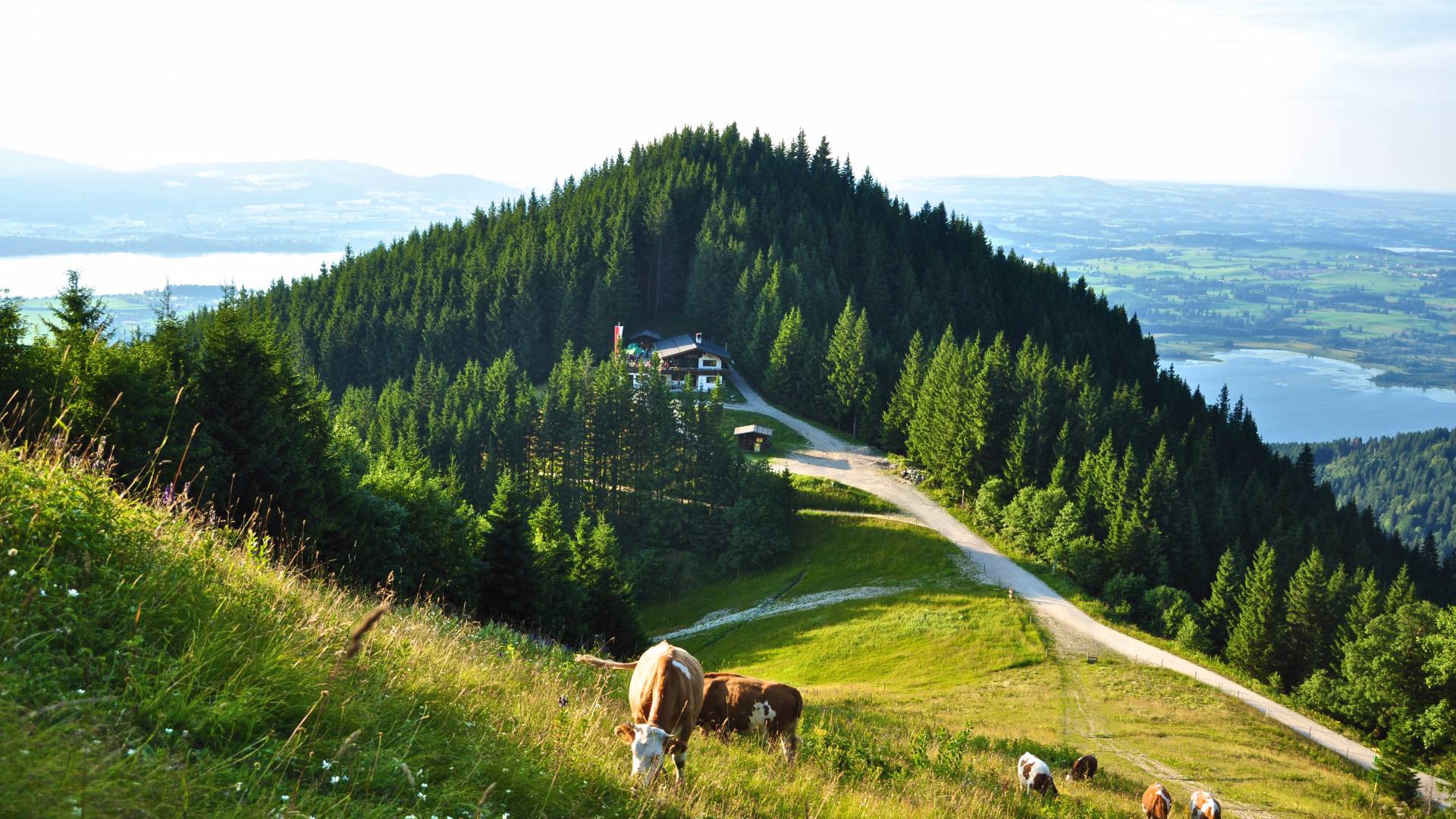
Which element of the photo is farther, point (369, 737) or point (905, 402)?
point (905, 402)

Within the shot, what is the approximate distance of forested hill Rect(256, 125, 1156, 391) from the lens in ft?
358

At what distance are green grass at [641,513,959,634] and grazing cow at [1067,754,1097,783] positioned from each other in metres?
33.1

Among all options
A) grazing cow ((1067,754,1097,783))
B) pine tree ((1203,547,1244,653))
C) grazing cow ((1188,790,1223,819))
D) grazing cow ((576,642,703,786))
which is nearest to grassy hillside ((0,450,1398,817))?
grazing cow ((576,642,703,786))

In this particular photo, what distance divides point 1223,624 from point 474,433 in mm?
53535

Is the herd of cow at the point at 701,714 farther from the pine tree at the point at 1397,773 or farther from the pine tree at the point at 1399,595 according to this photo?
the pine tree at the point at 1399,595

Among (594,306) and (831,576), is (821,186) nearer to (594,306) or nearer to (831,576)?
(594,306)

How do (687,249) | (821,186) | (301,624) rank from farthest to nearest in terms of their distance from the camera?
(821,186) < (687,249) < (301,624)

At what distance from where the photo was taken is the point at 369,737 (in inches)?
279

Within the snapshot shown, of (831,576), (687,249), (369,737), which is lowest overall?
(831,576)

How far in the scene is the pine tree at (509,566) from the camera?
38.0 meters

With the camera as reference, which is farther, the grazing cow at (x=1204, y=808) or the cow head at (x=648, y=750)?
the grazing cow at (x=1204, y=808)

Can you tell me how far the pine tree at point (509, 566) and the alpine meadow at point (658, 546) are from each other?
0.16 meters

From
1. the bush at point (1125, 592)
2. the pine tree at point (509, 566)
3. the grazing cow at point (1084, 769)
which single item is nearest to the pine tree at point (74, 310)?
the pine tree at point (509, 566)

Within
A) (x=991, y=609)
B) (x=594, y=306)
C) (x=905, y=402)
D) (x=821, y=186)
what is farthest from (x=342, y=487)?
(x=821, y=186)
